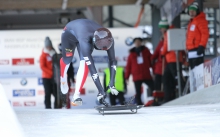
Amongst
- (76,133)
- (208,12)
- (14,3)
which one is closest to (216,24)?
(208,12)

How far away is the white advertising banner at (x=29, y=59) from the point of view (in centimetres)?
1753

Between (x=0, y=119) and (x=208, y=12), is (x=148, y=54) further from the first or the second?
(x=0, y=119)

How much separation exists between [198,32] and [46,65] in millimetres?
4688

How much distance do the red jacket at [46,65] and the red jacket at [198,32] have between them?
426 cm

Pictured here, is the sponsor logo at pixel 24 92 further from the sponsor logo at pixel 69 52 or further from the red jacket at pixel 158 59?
the sponsor logo at pixel 69 52

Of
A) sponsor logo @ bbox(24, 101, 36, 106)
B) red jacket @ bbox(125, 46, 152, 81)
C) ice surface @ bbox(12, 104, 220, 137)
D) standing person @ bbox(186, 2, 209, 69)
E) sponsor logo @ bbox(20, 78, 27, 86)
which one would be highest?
standing person @ bbox(186, 2, 209, 69)

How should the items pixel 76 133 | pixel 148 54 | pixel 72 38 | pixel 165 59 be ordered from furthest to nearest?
1. pixel 148 54
2. pixel 165 59
3. pixel 72 38
4. pixel 76 133

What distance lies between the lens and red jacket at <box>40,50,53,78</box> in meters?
15.0

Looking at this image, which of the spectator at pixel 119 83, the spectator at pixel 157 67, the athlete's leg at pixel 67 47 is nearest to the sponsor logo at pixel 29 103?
the spectator at pixel 119 83

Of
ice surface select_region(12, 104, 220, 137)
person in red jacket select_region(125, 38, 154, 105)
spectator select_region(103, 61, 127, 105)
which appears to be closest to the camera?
ice surface select_region(12, 104, 220, 137)

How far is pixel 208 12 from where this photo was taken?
46.4 ft

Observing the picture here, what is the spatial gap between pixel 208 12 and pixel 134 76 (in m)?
2.24

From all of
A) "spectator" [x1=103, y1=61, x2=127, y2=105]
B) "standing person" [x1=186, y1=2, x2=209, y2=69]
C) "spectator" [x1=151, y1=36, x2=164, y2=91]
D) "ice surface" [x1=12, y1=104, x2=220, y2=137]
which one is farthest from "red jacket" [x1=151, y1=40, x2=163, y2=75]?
"ice surface" [x1=12, y1=104, x2=220, y2=137]

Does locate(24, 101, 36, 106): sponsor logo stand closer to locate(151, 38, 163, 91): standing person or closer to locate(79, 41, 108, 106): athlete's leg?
locate(151, 38, 163, 91): standing person
